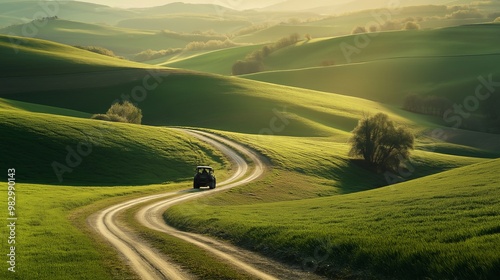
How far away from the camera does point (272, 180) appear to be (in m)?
62.1

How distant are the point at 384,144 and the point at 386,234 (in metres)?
63.4

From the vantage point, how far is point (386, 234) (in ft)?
67.1

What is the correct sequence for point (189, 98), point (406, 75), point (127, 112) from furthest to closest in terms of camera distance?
point (406, 75) → point (189, 98) → point (127, 112)

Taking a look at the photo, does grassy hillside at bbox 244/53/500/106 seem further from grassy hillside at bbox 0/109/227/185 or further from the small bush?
grassy hillside at bbox 0/109/227/185

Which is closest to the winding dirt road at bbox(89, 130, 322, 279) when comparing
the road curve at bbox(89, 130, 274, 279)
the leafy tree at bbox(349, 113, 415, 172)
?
the road curve at bbox(89, 130, 274, 279)

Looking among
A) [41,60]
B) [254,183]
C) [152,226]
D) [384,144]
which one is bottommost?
[152,226]

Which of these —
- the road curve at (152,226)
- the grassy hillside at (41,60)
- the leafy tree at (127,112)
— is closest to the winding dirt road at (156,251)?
the road curve at (152,226)

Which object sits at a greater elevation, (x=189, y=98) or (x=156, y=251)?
(x=189, y=98)

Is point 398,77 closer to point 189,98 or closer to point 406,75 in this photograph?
point 406,75

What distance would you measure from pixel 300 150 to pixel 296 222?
5460 centimetres

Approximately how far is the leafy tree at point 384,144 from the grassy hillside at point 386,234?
155ft

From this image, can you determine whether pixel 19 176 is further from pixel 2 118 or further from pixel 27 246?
pixel 27 246

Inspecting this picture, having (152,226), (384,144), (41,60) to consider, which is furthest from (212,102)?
(152,226)

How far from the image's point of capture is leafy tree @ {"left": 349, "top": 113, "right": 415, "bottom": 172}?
266ft
